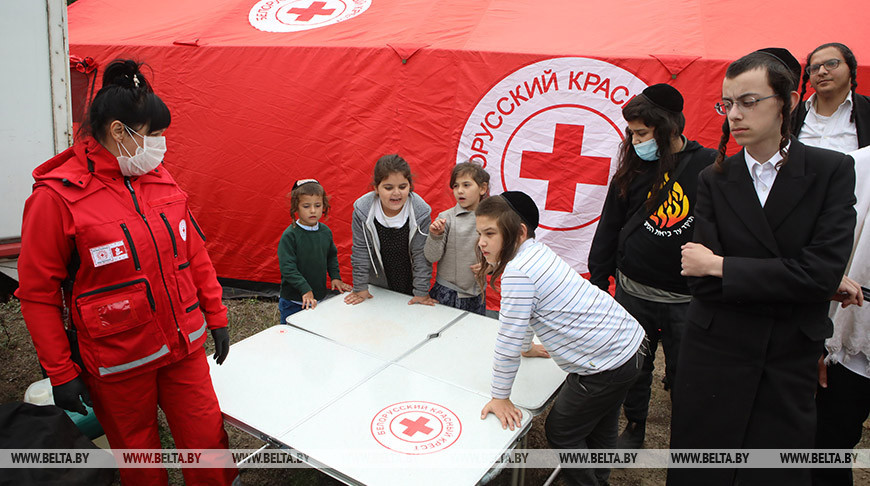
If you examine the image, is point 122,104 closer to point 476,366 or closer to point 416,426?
point 416,426

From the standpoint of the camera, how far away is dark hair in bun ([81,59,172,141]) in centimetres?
A: 147

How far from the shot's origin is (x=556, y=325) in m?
1.66

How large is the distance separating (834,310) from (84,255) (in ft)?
7.44

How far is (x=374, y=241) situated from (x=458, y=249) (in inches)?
16.5

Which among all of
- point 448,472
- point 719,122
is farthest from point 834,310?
point 719,122

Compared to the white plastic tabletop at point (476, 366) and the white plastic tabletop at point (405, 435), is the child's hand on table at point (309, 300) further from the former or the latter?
the white plastic tabletop at point (405, 435)

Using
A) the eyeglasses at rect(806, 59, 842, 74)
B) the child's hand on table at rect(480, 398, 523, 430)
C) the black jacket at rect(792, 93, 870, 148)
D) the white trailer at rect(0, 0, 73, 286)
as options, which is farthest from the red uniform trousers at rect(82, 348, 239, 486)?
the eyeglasses at rect(806, 59, 842, 74)

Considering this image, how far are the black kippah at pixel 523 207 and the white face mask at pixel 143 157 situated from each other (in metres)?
1.03

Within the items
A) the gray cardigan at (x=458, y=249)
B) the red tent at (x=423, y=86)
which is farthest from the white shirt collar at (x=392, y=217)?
the red tent at (x=423, y=86)

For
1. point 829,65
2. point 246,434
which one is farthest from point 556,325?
point 246,434

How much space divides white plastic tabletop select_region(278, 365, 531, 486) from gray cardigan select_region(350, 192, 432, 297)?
2.72 feet

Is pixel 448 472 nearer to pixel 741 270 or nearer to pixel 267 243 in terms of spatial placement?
pixel 741 270

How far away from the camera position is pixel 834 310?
1.74 m

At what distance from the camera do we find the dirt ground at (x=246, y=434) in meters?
2.21
